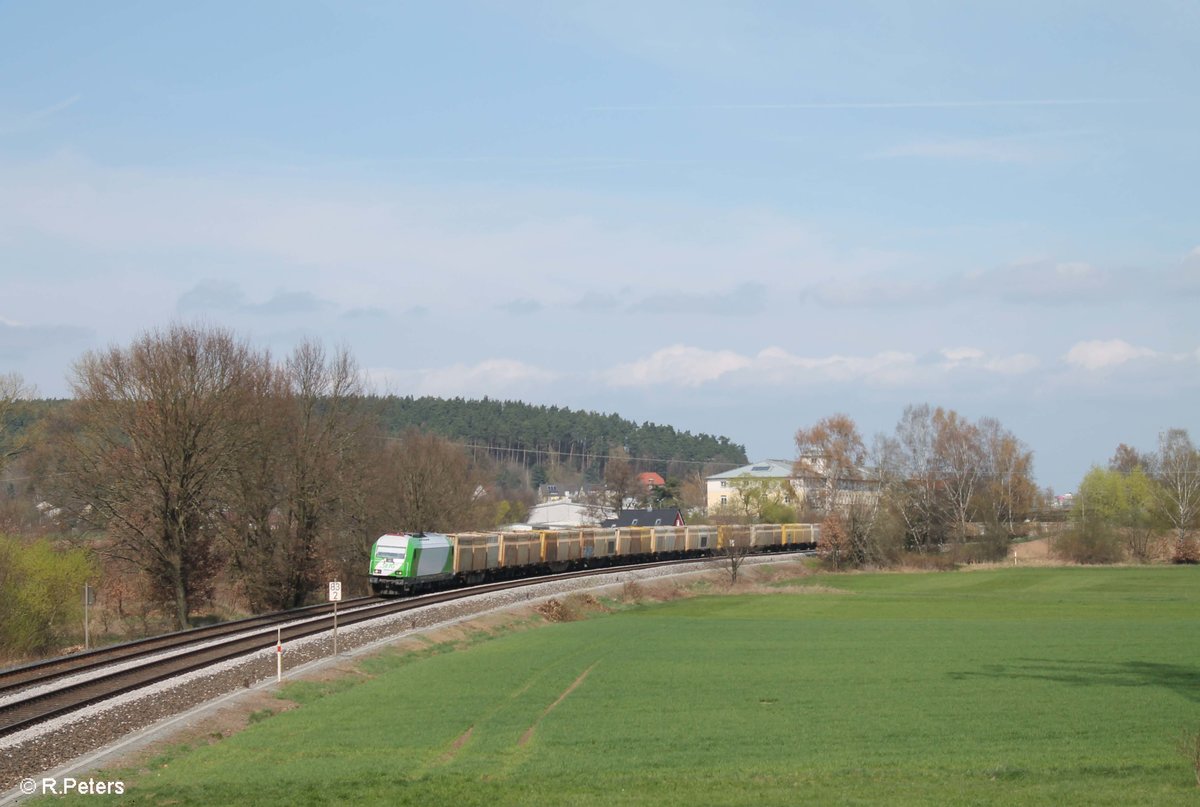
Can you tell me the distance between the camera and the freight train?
51.2 m

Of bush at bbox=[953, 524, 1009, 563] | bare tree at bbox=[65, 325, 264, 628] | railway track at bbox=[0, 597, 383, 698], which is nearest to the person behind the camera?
railway track at bbox=[0, 597, 383, 698]

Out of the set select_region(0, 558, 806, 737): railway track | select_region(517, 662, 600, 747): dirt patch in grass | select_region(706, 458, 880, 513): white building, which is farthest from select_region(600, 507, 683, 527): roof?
select_region(517, 662, 600, 747): dirt patch in grass

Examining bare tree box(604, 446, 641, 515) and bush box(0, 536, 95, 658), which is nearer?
bush box(0, 536, 95, 658)

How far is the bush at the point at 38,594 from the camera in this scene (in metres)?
37.3

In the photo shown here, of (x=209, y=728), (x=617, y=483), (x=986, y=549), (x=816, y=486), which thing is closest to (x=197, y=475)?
(x=209, y=728)

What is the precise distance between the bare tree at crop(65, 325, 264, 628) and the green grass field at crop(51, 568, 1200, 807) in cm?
1917

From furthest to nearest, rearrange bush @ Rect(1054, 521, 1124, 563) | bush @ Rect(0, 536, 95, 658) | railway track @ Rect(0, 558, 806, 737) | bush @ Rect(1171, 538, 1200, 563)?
bush @ Rect(1054, 521, 1124, 563)
bush @ Rect(1171, 538, 1200, 563)
bush @ Rect(0, 536, 95, 658)
railway track @ Rect(0, 558, 806, 737)

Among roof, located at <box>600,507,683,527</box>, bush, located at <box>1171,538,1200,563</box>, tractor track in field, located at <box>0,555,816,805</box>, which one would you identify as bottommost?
bush, located at <box>1171,538,1200,563</box>

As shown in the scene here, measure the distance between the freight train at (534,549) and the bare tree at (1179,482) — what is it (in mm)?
32171

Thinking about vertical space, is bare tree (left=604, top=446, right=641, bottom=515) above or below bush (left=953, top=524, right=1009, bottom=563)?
above

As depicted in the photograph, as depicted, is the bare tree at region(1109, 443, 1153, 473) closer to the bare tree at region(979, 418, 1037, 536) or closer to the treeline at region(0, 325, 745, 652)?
the bare tree at region(979, 418, 1037, 536)

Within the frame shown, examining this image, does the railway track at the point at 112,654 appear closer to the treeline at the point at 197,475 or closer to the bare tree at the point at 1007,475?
the treeline at the point at 197,475

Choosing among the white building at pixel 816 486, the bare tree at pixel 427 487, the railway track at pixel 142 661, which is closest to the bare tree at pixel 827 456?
the white building at pixel 816 486

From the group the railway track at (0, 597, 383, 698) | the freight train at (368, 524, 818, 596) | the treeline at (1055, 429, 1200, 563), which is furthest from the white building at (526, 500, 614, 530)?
the railway track at (0, 597, 383, 698)
